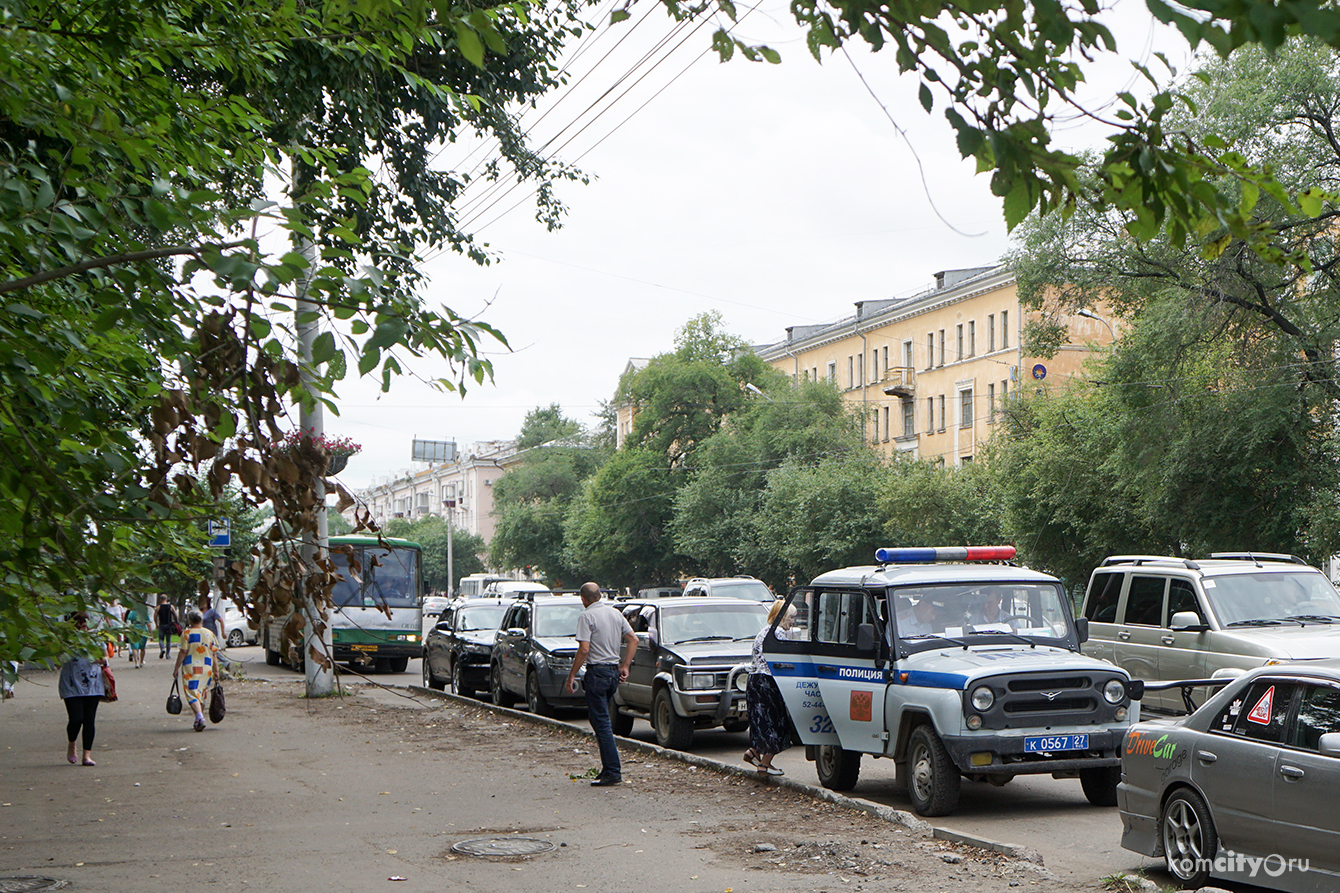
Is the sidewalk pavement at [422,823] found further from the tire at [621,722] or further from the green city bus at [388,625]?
the green city bus at [388,625]

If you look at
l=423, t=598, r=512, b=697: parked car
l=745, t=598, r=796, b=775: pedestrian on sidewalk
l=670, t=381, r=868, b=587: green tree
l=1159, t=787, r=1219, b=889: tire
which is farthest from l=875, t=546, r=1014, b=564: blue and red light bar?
l=670, t=381, r=868, b=587: green tree

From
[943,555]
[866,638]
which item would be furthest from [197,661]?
[943,555]

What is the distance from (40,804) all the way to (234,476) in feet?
29.0

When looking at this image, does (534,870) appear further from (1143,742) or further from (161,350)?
(161,350)

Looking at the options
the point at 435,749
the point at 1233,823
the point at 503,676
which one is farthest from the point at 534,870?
the point at 503,676

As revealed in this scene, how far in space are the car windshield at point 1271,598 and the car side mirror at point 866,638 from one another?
5034 millimetres

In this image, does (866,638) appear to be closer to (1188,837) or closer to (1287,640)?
(1188,837)

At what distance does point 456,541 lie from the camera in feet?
394

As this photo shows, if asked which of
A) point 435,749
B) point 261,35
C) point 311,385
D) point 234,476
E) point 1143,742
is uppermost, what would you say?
point 261,35

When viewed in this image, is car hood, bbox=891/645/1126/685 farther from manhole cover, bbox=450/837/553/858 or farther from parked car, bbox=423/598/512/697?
parked car, bbox=423/598/512/697

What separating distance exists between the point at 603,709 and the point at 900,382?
59.7m

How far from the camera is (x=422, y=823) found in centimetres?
1066

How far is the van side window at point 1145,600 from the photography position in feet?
49.0

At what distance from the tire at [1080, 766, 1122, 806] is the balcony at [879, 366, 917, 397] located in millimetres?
59345
